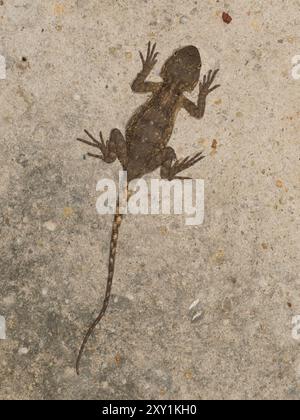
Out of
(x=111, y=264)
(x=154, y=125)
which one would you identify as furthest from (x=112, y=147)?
(x=111, y=264)

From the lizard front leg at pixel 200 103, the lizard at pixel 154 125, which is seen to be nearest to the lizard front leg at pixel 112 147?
the lizard at pixel 154 125

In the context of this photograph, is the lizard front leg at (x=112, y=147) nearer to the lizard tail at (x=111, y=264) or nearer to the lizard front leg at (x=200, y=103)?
the lizard tail at (x=111, y=264)

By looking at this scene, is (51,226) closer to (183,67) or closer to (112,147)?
(112,147)

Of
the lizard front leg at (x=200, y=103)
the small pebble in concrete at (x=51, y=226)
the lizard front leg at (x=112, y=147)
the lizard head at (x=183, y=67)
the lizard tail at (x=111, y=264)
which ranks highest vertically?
the lizard head at (x=183, y=67)

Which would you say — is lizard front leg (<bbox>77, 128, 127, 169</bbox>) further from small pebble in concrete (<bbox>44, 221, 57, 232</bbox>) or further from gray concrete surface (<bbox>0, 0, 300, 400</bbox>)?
small pebble in concrete (<bbox>44, 221, 57, 232</bbox>)
